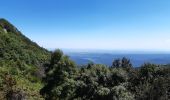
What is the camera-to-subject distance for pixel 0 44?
7962 centimetres

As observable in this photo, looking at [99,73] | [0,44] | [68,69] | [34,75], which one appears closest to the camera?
[99,73]

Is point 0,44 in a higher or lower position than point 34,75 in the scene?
higher

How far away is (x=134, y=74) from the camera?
4478cm

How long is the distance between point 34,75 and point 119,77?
38.1 metres

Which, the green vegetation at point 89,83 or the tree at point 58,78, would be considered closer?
the green vegetation at point 89,83

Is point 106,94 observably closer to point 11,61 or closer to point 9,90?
point 9,90

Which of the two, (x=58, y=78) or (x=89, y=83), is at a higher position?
(x=89, y=83)

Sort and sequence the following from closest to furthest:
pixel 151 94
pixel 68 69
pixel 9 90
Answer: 1. pixel 9 90
2. pixel 151 94
3. pixel 68 69

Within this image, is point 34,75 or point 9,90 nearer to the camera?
point 9,90

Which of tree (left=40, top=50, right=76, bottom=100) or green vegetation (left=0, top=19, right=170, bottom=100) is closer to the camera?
green vegetation (left=0, top=19, right=170, bottom=100)

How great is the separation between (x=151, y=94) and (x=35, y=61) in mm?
57047

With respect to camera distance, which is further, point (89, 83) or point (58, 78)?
point (58, 78)

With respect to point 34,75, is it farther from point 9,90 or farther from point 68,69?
point 9,90

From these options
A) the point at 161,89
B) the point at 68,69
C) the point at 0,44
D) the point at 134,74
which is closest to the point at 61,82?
the point at 68,69
